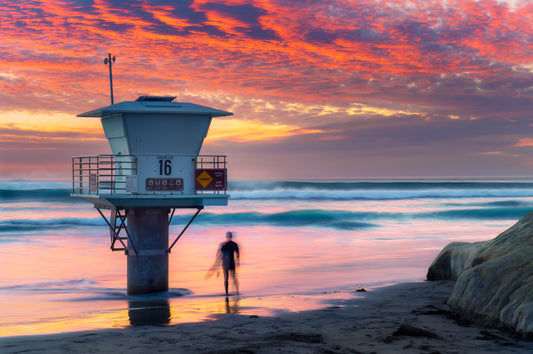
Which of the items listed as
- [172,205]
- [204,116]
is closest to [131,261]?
[172,205]

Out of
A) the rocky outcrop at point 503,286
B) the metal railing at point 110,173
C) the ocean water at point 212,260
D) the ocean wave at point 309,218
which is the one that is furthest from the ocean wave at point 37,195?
the rocky outcrop at point 503,286

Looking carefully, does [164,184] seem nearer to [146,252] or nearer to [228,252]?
[146,252]

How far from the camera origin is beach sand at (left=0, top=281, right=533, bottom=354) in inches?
365

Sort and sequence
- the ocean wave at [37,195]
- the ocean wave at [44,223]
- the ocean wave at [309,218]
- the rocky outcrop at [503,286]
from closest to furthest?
the rocky outcrop at [503,286] < the ocean wave at [44,223] < the ocean wave at [309,218] < the ocean wave at [37,195]

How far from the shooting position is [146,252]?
58.6ft

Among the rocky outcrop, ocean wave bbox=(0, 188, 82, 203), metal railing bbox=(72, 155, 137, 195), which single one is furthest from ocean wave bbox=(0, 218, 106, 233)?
the rocky outcrop

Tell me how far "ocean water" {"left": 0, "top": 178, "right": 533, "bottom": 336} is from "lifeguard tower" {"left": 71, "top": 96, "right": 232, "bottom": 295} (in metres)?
1.44

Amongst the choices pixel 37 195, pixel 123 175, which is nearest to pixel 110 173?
pixel 123 175

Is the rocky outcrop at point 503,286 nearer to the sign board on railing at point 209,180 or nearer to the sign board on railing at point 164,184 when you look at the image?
the sign board on railing at point 209,180

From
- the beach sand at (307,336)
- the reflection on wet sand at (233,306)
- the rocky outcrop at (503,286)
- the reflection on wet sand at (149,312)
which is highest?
the rocky outcrop at (503,286)

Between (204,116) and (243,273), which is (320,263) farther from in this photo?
(204,116)

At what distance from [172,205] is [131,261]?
2.30 m

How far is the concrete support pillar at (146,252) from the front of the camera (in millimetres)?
17797

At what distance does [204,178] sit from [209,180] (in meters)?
0.18
